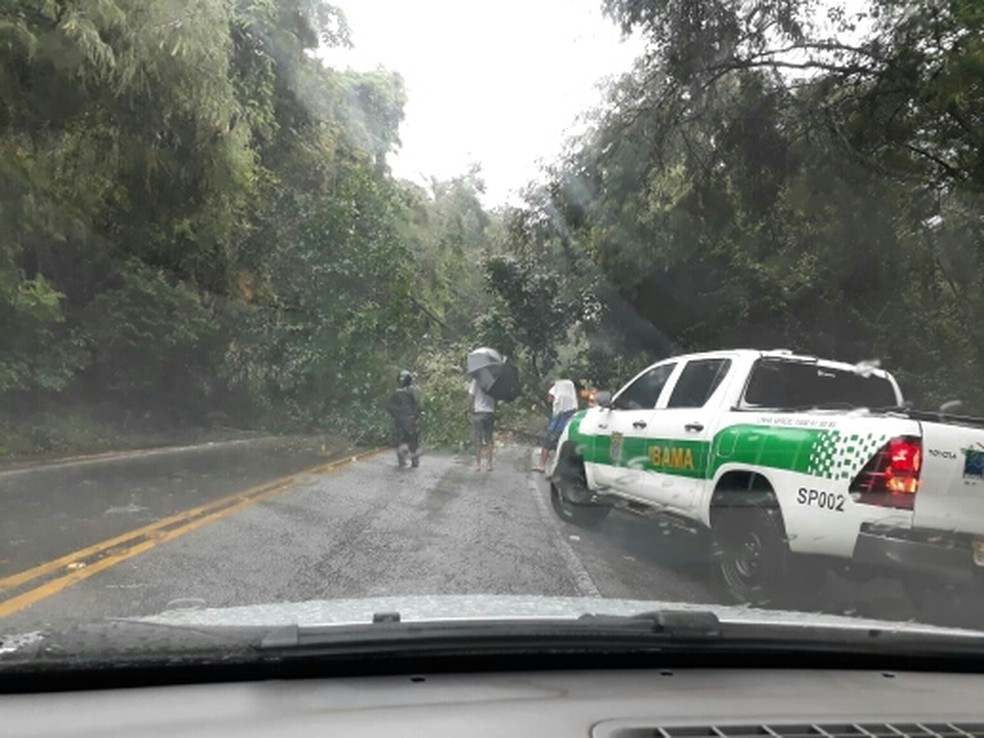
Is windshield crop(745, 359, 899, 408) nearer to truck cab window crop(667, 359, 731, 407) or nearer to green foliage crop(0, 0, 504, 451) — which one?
truck cab window crop(667, 359, 731, 407)

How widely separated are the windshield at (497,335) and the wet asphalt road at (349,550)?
6 centimetres

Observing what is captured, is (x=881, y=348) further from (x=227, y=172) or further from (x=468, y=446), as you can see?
(x=227, y=172)

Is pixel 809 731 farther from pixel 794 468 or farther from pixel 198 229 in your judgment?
pixel 198 229

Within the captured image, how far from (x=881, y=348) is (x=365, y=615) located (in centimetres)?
1483

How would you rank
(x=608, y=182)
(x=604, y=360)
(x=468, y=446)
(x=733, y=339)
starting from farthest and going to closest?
(x=604, y=360) → (x=468, y=446) → (x=733, y=339) → (x=608, y=182)

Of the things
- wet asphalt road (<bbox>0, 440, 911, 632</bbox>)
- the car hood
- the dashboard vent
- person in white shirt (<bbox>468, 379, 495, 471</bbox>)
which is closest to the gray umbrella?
person in white shirt (<bbox>468, 379, 495, 471</bbox>)

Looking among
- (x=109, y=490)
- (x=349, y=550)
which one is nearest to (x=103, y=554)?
(x=349, y=550)

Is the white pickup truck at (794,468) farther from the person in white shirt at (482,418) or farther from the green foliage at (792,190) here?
the person in white shirt at (482,418)

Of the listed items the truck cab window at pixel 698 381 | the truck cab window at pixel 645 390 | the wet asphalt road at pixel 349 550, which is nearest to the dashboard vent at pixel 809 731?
the wet asphalt road at pixel 349 550

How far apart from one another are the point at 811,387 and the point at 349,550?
3.86m

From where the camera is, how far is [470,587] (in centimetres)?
731

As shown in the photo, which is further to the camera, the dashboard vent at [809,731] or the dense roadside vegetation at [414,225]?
the dense roadside vegetation at [414,225]

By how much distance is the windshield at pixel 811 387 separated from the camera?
813 cm

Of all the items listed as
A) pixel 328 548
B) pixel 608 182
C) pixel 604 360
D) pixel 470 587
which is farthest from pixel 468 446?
pixel 470 587
